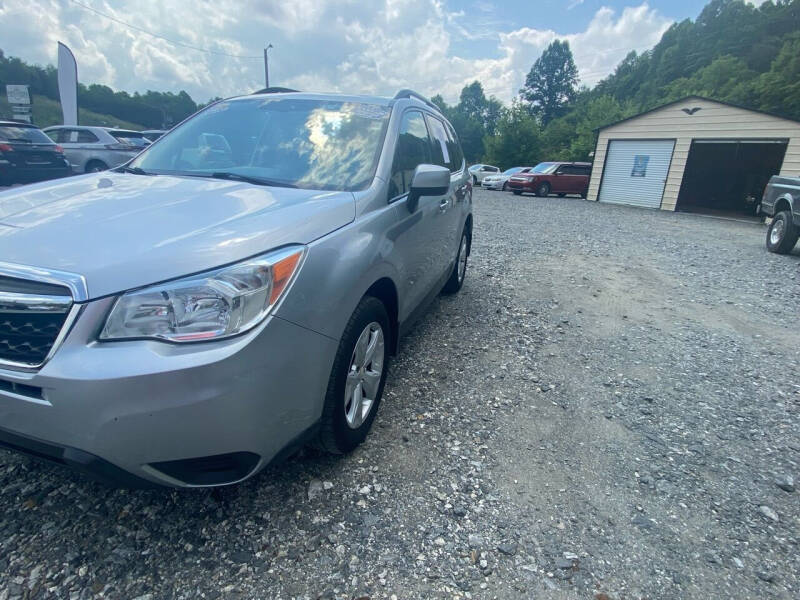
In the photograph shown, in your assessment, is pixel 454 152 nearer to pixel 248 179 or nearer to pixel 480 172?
pixel 248 179

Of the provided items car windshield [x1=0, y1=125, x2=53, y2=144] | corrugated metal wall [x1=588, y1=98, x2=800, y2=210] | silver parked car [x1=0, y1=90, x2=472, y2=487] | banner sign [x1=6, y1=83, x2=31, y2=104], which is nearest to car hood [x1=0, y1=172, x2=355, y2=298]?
silver parked car [x1=0, y1=90, x2=472, y2=487]

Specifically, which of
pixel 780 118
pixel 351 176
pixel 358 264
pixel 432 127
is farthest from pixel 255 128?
pixel 780 118

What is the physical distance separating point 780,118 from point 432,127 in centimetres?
1712

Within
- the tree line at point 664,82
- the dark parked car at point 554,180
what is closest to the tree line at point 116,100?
the tree line at point 664,82

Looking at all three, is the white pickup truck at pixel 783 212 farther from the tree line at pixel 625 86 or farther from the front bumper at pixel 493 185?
the tree line at pixel 625 86

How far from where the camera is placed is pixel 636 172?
1916cm

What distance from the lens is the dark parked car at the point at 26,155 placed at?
8.42 m

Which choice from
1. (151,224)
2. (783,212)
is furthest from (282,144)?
(783,212)

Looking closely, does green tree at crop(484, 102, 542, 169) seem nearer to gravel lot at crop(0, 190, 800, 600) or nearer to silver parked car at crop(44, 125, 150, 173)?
silver parked car at crop(44, 125, 150, 173)

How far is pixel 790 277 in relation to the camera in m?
6.97

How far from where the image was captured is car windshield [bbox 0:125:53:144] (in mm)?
8570

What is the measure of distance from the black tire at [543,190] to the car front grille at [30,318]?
2214cm

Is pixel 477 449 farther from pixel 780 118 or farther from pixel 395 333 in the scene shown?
pixel 780 118

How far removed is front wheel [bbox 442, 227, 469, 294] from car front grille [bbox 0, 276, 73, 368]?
3.73 meters
